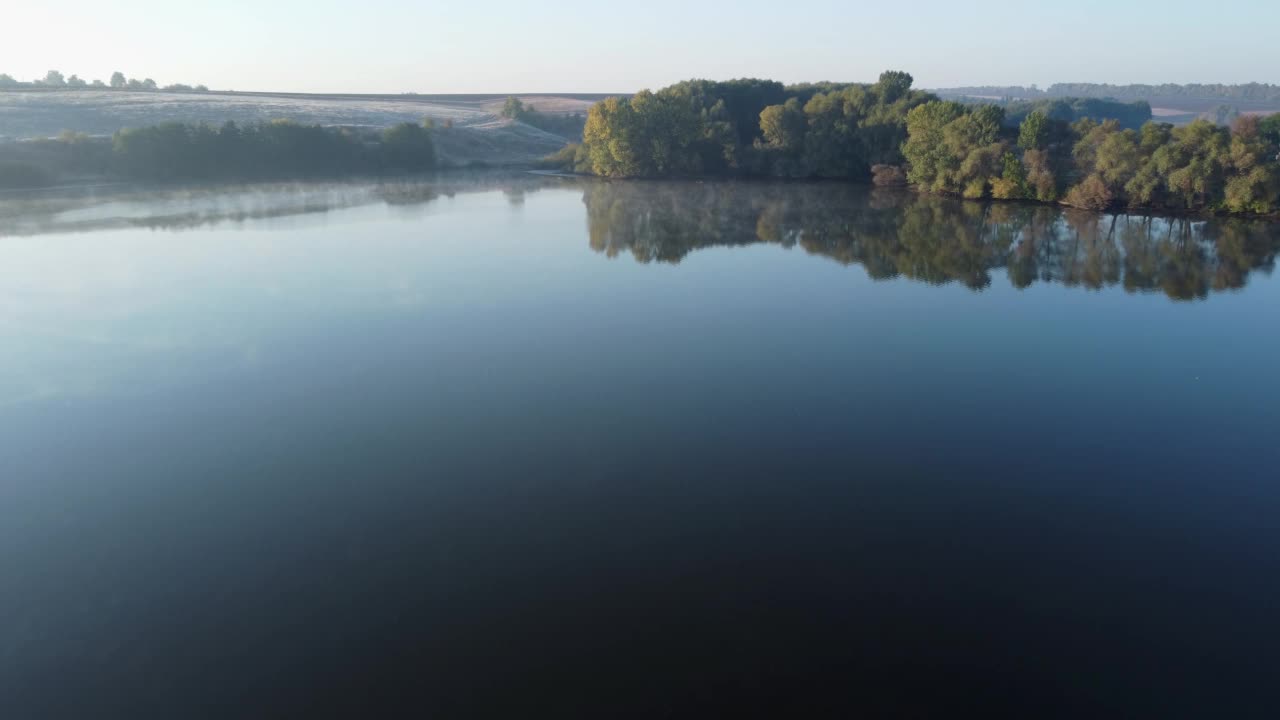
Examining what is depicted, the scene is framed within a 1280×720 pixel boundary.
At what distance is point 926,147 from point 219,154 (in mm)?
54361

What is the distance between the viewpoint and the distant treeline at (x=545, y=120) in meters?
102

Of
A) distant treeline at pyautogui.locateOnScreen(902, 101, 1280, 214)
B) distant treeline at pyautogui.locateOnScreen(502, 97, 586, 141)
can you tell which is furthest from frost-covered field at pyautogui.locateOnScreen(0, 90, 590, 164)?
distant treeline at pyautogui.locateOnScreen(902, 101, 1280, 214)

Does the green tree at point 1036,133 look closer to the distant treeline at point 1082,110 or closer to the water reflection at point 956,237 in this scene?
the water reflection at point 956,237

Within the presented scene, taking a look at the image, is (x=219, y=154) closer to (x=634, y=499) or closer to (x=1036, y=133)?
(x=1036, y=133)

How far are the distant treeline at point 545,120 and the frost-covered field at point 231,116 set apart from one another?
2.70 metres

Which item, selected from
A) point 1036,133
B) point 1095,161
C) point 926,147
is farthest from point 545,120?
point 1095,161

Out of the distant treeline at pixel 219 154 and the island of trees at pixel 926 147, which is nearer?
the island of trees at pixel 926 147

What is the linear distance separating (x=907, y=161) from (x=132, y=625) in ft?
183

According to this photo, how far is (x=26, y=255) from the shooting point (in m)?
30.3

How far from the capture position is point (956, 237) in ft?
119

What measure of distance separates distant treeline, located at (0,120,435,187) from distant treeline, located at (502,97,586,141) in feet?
102

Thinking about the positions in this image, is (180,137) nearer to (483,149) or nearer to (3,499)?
(483,149)

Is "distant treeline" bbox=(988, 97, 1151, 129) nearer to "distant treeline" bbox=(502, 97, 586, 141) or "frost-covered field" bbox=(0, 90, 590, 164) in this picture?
"distant treeline" bbox=(502, 97, 586, 141)

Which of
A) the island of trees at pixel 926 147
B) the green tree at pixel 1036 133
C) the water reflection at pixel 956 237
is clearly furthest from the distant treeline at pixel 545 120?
the green tree at pixel 1036 133
